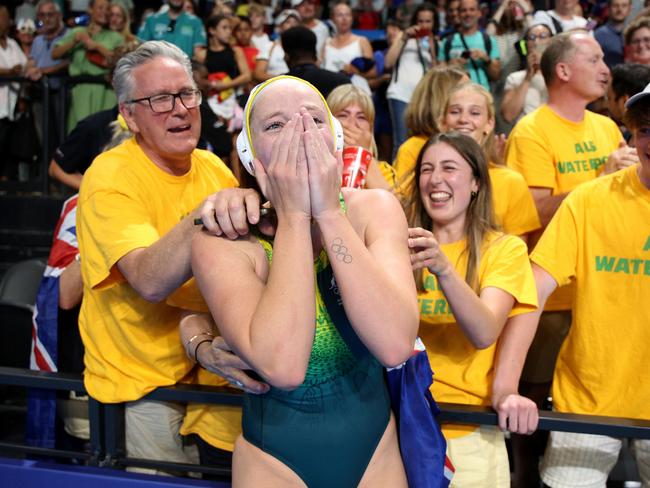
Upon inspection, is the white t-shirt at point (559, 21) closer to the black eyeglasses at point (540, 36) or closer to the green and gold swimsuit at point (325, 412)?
the black eyeglasses at point (540, 36)

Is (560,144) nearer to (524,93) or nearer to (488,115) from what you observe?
(488,115)

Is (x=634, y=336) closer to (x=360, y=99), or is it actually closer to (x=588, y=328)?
(x=588, y=328)

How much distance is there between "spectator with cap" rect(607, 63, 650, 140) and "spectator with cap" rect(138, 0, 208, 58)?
436 centimetres

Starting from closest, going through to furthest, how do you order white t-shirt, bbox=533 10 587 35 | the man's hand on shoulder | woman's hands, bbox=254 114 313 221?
woman's hands, bbox=254 114 313 221
the man's hand on shoulder
white t-shirt, bbox=533 10 587 35

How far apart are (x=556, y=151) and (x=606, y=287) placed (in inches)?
49.3

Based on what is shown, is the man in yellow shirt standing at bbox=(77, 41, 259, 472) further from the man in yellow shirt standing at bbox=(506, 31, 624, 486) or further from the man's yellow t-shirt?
the man in yellow shirt standing at bbox=(506, 31, 624, 486)

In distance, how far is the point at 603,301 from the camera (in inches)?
98.7

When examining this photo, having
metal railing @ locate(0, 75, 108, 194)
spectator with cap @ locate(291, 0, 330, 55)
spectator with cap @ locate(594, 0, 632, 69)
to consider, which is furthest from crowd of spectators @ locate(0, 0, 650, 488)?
spectator with cap @ locate(291, 0, 330, 55)

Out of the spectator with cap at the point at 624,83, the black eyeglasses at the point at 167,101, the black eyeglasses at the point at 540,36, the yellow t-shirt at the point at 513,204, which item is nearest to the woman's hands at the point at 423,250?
the black eyeglasses at the point at 167,101

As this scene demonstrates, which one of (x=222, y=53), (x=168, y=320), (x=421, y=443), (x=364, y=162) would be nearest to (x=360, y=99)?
(x=364, y=162)

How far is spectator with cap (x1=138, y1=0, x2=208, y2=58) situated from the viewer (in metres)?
7.41

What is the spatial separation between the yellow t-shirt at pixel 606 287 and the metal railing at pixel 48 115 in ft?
16.3

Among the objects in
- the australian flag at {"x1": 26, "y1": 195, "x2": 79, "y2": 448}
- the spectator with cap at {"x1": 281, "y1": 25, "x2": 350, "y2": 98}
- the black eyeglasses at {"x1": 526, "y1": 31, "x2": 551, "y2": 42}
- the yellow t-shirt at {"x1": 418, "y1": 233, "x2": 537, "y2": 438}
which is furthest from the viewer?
the black eyeglasses at {"x1": 526, "y1": 31, "x2": 551, "y2": 42}

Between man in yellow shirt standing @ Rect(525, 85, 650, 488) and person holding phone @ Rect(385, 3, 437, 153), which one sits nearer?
man in yellow shirt standing @ Rect(525, 85, 650, 488)
